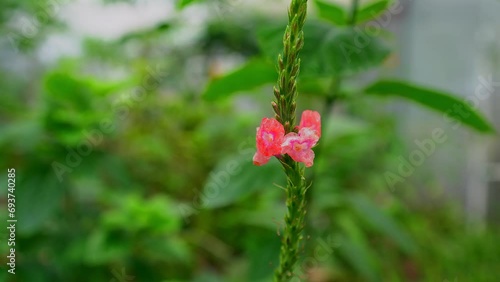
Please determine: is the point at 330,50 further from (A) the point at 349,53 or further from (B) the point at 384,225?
(B) the point at 384,225

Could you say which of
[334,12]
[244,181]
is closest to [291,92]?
[244,181]

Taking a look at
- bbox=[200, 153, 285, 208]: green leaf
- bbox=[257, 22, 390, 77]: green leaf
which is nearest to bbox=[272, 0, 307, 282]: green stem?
bbox=[257, 22, 390, 77]: green leaf

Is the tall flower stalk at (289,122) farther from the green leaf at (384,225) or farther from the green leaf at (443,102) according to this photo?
the green leaf at (384,225)

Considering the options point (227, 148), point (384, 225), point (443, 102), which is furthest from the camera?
point (227, 148)

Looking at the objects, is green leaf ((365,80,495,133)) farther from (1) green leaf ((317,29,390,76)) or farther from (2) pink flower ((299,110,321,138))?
(2) pink flower ((299,110,321,138))

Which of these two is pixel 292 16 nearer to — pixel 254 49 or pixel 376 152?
pixel 376 152

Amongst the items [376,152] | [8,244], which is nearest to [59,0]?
[8,244]
